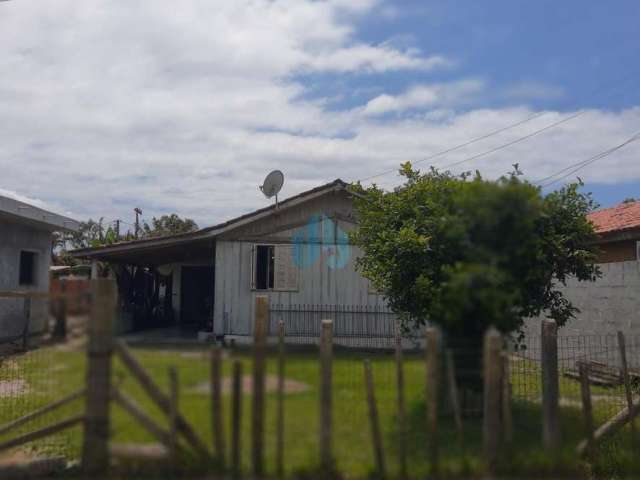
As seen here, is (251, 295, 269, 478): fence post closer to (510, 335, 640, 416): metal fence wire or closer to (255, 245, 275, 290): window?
(510, 335, 640, 416): metal fence wire

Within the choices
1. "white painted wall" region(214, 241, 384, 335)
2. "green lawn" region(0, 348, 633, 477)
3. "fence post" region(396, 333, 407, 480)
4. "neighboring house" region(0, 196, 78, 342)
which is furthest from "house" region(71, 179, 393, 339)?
"fence post" region(396, 333, 407, 480)

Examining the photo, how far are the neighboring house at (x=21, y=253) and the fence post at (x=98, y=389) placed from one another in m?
10.6

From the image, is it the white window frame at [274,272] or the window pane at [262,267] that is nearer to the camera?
the white window frame at [274,272]

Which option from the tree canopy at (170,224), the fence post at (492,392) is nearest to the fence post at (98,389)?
the fence post at (492,392)

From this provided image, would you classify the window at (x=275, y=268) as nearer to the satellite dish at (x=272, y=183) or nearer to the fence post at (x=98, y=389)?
the satellite dish at (x=272, y=183)

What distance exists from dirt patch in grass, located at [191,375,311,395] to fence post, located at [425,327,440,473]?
2.67 ft

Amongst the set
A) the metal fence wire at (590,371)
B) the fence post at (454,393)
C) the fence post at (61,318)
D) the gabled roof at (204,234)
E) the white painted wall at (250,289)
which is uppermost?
the gabled roof at (204,234)

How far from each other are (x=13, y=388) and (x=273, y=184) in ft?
22.4

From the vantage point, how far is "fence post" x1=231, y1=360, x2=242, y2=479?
13.2 ft

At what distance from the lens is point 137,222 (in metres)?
43.2

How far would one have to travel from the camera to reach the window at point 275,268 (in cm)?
1498

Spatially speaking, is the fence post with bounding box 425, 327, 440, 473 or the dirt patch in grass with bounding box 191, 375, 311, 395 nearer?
the dirt patch in grass with bounding box 191, 375, 311, 395

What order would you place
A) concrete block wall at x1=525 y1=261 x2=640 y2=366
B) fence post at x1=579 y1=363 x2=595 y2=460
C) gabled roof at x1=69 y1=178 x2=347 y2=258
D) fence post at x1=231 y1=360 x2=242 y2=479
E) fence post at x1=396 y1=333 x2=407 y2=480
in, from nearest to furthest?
fence post at x1=231 y1=360 x2=242 y2=479 < fence post at x1=396 y1=333 x2=407 y2=480 < fence post at x1=579 y1=363 x2=595 y2=460 < concrete block wall at x1=525 y1=261 x2=640 y2=366 < gabled roof at x1=69 y1=178 x2=347 y2=258

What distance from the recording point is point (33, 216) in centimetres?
1461
